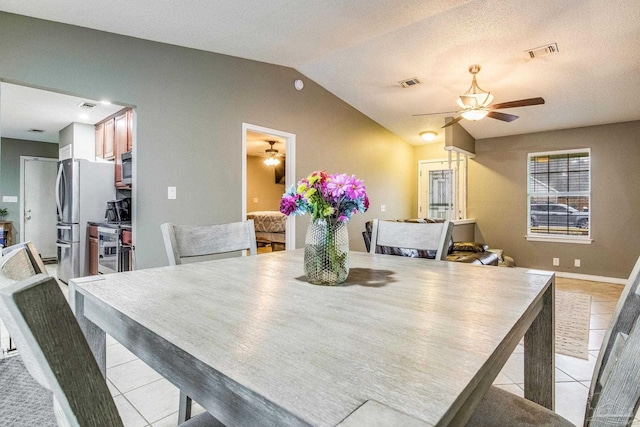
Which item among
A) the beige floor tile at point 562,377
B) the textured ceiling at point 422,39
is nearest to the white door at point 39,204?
the textured ceiling at point 422,39

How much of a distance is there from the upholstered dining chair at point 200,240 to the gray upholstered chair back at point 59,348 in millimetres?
1171

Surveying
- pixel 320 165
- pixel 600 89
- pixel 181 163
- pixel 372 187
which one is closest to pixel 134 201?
pixel 181 163

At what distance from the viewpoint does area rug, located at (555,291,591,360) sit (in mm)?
2626

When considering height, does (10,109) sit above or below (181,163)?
above

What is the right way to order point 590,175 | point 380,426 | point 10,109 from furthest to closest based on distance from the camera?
point 590,175 < point 10,109 < point 380,426

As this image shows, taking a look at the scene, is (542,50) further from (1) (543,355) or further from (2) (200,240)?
(2) (200,240)

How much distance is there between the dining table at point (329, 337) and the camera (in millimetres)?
472

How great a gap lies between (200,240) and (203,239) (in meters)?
0.02

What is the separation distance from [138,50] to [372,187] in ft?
12.7

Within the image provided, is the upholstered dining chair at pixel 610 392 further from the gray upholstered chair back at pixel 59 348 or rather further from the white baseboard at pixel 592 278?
the white baseboard at pixel 592 278

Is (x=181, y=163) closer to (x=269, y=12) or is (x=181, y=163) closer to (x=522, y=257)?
A: (x=269, y=12)

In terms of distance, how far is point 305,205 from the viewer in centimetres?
119

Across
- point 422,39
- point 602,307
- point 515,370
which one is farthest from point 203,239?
point 602,307

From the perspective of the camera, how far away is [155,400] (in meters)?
1.91
